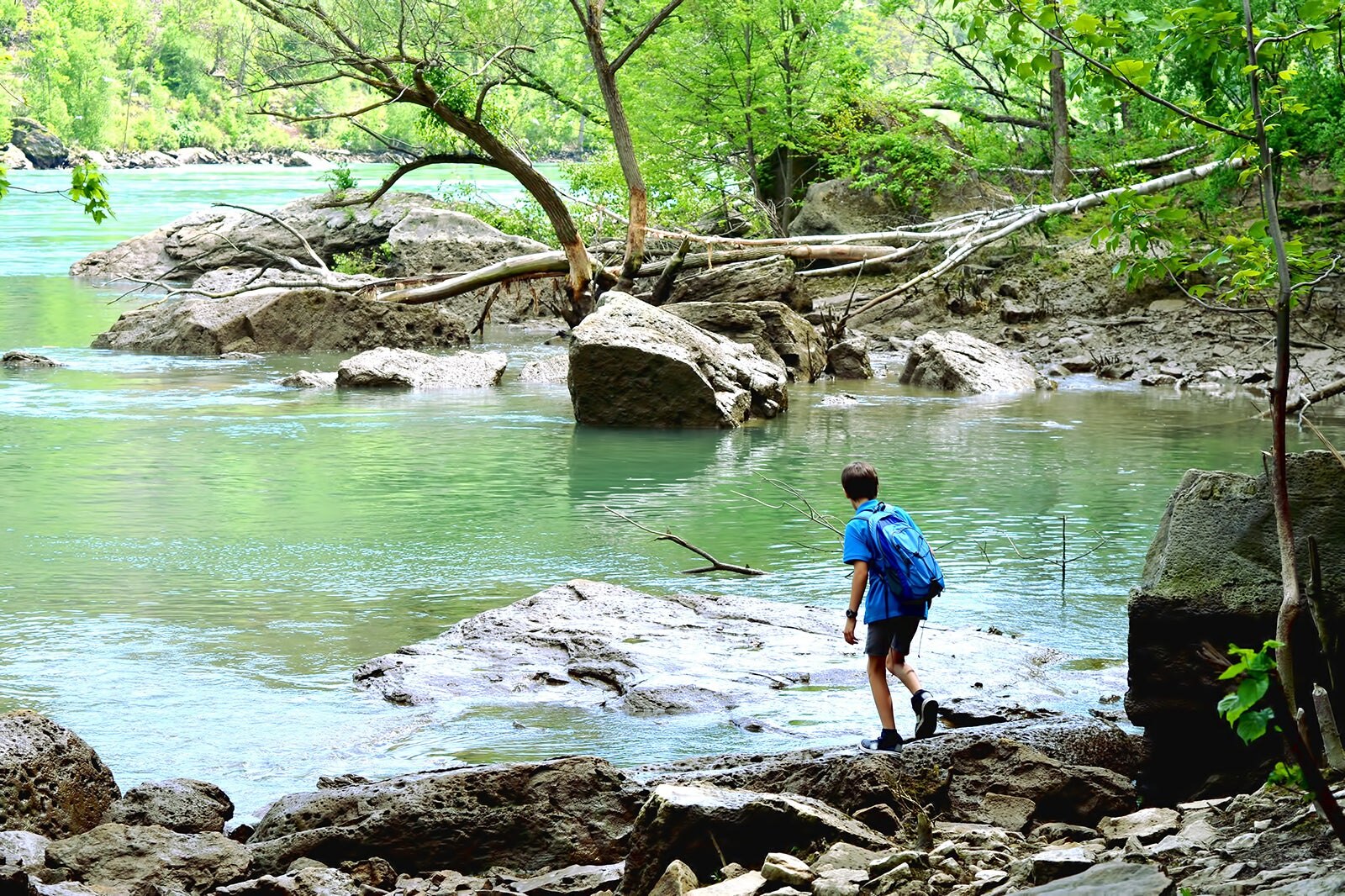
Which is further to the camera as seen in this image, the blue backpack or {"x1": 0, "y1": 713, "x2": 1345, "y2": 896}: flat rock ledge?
the blue backpack

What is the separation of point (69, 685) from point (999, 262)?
2137 cm

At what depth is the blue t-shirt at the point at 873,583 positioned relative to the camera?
6430 millimetres

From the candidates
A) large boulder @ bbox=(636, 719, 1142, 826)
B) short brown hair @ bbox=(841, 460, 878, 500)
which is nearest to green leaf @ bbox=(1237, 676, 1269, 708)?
large boulder @ bbox=(636, 719, 1142, 826)

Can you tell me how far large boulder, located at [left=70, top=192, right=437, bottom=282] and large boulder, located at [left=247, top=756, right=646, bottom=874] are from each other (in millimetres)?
26988

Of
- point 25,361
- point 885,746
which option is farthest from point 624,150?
point 885,746

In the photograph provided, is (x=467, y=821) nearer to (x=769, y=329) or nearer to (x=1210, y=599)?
(x=1210, y=599)

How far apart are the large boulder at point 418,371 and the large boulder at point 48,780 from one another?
15.9 meters

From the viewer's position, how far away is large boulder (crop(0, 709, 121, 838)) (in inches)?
227

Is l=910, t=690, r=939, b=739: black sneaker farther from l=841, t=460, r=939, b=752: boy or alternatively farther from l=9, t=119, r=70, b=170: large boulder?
l=9, t=119, r=70, b=170: large boulder

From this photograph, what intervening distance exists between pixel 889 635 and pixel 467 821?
2.00 m

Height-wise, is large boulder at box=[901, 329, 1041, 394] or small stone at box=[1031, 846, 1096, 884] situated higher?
large boulder at box=[901, 329, 1041, 394]

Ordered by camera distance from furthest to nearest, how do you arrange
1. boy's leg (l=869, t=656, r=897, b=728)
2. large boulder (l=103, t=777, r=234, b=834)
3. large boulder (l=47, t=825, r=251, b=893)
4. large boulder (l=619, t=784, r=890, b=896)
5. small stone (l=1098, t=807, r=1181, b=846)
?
boy's leg (l=869, t=656, r=897, b=728) < large boulder (l=103, t=777, r=234, b=834) < large boulder (l=47, t=825, r=251, b=893) < large boulder (l=619, t=784, r=890, b=896) < small stone (l=1098, t=807, r=1181, b=846)

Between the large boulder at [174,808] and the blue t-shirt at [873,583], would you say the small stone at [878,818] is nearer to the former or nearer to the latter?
the blue t-shirt at [873,583]

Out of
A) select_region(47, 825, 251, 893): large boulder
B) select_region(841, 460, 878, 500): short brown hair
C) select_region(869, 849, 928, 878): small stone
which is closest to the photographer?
select_region(869, 849, 928, 878): small stone
